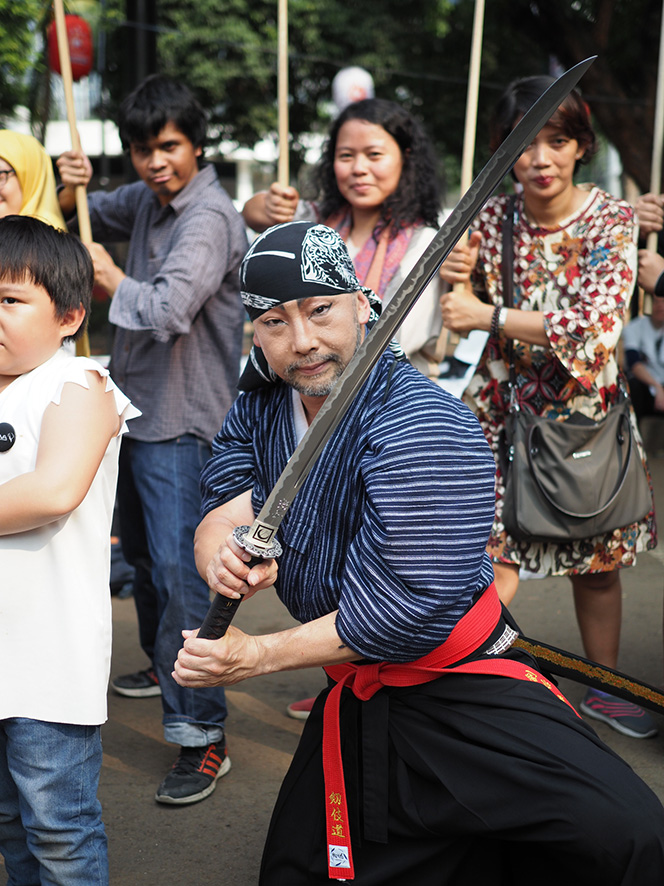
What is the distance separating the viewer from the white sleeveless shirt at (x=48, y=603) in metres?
1.91

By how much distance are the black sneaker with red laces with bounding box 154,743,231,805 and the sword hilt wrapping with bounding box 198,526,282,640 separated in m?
1.28

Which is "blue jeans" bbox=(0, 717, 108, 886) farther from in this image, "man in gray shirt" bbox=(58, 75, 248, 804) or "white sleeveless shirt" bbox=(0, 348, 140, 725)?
"man in gray shirt" bbox=(58, 75, 248, 804)

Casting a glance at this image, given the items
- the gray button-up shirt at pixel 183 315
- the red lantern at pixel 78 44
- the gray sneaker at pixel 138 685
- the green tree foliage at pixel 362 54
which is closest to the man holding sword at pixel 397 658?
the gray button-up shirt at pixel 183 315

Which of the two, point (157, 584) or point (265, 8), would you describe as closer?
point (157, 584)

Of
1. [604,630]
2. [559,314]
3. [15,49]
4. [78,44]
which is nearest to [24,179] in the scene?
[559,314]

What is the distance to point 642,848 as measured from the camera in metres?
1.72

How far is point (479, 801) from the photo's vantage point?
1851mm

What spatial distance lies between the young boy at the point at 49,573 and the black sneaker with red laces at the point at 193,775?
28.7 inches

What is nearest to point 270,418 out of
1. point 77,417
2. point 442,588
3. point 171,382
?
point 77,417

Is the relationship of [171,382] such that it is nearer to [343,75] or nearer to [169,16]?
[343,75]

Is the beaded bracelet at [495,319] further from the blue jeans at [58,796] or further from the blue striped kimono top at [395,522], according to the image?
the blue jeans at [58,796]

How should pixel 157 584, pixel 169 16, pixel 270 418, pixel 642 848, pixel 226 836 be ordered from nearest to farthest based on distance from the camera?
pixel 642 848 → pixel 270 418 → pixel 226 836 → pixel 157 584 → pixel 169 16

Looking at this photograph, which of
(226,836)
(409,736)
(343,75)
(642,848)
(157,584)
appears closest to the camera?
(642,848)

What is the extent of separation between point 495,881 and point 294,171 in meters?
10.8
